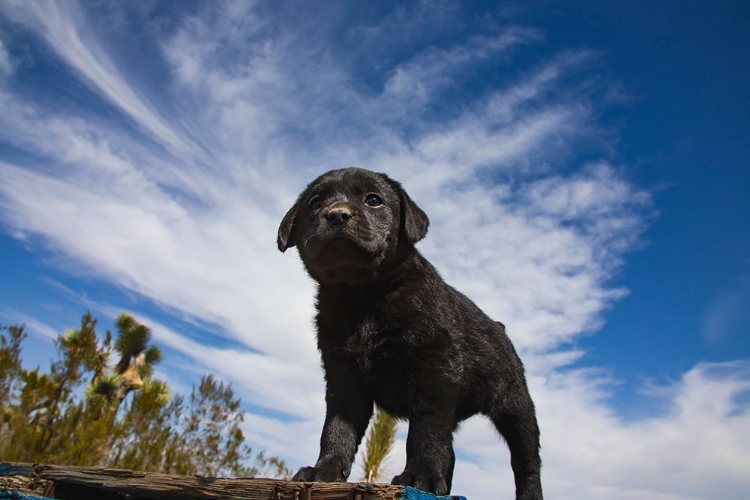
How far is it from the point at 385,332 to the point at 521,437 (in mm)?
1985

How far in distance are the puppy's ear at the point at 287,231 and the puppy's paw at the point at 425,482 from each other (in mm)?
2109

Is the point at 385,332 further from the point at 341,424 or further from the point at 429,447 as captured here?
the point at 429,447

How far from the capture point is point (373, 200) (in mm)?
4383

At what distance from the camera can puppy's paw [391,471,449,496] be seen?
10.6 ft

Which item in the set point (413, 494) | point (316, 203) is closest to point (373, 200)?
point (316, 203)

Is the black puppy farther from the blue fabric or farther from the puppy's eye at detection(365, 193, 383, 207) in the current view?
the blue fabric

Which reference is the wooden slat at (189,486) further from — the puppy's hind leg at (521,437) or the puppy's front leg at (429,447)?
the puppy's hind leg at (521,437)

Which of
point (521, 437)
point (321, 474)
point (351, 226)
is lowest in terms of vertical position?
point (321, 474)

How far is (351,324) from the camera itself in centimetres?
413

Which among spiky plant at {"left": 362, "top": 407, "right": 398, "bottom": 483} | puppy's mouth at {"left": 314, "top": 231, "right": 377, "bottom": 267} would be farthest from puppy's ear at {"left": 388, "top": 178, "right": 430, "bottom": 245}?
spiky plant at {"left": 362, "top": 407, "right": 398, "bottom": 483}

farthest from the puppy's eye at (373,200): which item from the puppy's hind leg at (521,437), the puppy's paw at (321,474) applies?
the puppy's hind leg at (521,437)

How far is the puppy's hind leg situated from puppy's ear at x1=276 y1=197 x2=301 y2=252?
2.37 meters

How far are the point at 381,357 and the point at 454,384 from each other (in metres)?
0.57

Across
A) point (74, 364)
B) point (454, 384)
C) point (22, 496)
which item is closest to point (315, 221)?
point (454, 384)
